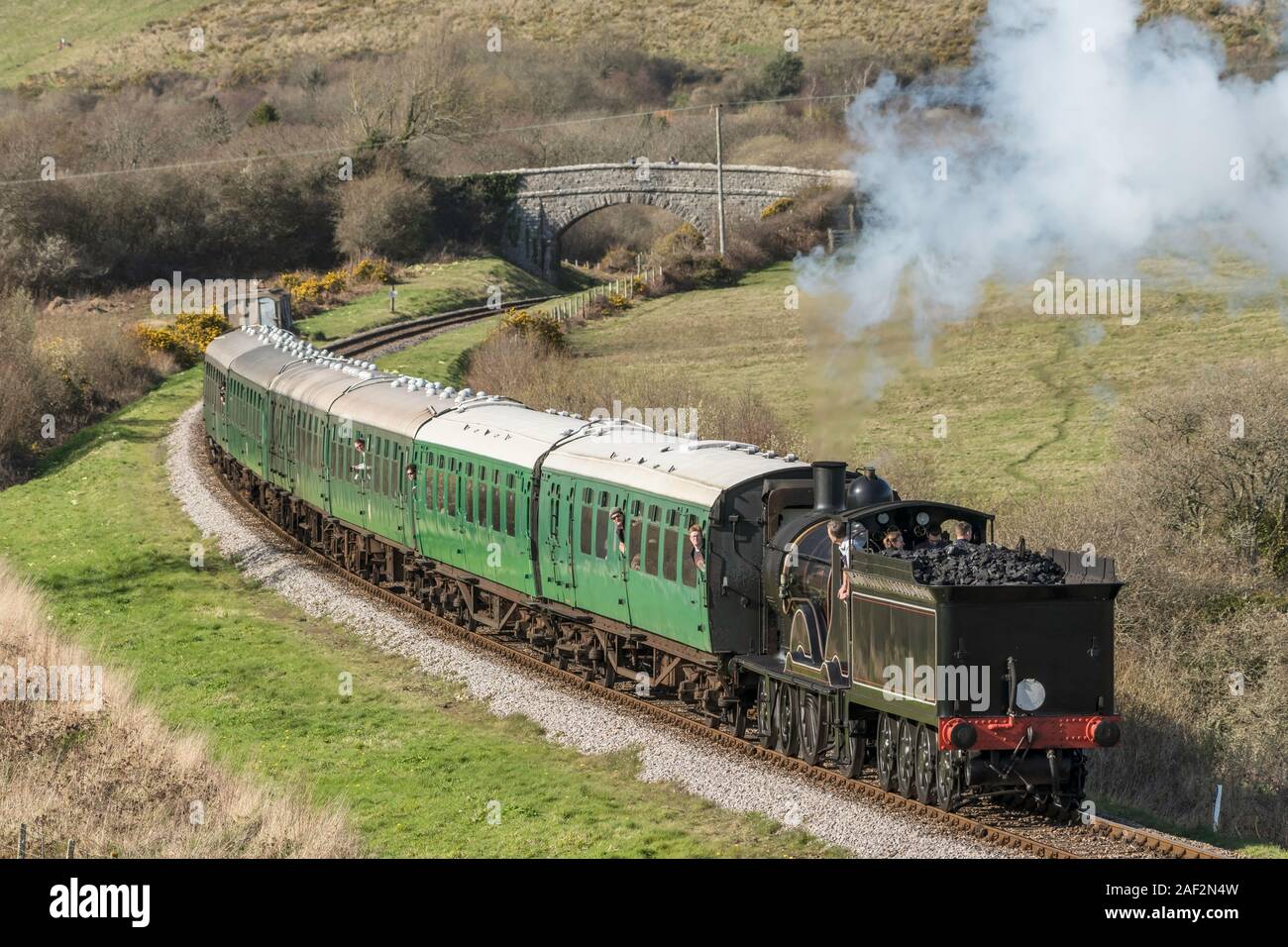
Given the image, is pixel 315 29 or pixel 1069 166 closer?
pixel 1069 166

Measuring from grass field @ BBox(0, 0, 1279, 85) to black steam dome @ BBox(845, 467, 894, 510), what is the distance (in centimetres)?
11851

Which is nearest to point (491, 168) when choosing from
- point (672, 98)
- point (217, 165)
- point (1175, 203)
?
point (217, 165)

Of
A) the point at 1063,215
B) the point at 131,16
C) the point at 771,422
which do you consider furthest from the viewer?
the point at 131,16

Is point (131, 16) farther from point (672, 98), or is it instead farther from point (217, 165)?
point (217, 165)

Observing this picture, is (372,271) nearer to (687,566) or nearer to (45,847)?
(687,566)

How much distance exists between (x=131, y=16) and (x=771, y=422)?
15684 cm

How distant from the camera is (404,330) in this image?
7044cm

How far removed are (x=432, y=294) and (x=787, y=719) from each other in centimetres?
6197

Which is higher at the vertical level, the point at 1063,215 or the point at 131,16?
the point at 131,16

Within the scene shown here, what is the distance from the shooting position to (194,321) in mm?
69625

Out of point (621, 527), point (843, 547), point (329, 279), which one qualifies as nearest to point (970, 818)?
point (843, 547)

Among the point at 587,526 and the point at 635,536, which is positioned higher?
the point at 635,536

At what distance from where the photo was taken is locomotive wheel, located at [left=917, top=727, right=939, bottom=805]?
1881cm

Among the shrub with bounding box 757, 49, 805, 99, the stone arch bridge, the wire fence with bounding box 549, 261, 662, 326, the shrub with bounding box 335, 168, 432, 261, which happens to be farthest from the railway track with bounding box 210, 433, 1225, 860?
the shrub with bounding box 757, 49, 805, 99
